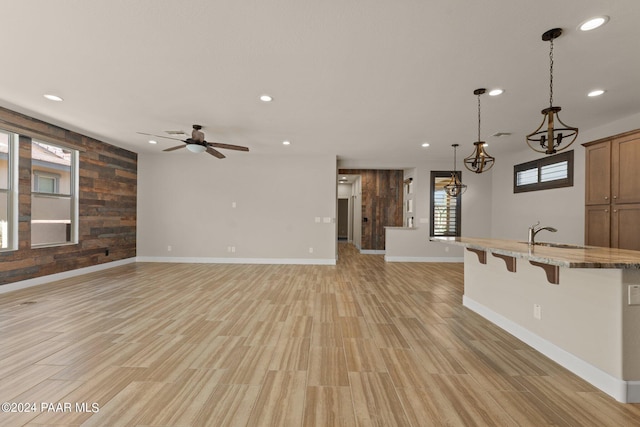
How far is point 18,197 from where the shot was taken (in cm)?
436

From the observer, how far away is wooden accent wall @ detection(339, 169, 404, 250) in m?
9.28

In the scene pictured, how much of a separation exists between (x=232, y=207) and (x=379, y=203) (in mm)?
4806

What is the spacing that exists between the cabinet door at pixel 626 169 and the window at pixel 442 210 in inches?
159

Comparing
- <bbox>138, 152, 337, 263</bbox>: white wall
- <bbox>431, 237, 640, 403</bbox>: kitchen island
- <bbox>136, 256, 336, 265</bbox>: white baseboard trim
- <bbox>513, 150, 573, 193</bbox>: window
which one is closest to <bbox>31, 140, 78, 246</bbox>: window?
<bbox>138, 152, 337, 263</bbox>: white wall

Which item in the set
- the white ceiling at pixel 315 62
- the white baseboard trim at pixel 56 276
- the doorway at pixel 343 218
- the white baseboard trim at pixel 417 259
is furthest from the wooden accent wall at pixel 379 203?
the white baseboard trim at pixel 56 276

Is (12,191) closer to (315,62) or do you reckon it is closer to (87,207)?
(87,207)

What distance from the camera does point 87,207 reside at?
561 centimetres

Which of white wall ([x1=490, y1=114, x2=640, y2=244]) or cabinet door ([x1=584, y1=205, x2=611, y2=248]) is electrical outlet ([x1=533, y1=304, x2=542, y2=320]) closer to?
cabinet door ([x1=584, y1=205, x2=611, y2=248])

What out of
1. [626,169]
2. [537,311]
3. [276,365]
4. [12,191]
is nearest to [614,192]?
[626,169]

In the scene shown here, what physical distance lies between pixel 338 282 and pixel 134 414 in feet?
12.3

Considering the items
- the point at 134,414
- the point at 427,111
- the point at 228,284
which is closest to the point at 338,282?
the point at 228,284

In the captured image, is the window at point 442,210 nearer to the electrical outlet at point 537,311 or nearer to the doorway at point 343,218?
the electrical outlet at point 537,311

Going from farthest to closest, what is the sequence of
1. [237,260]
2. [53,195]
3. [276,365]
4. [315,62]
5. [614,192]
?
[237,260] < [53,195] < [614,192] < [315,62] < [276,365]

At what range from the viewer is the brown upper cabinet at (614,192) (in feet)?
11.3
